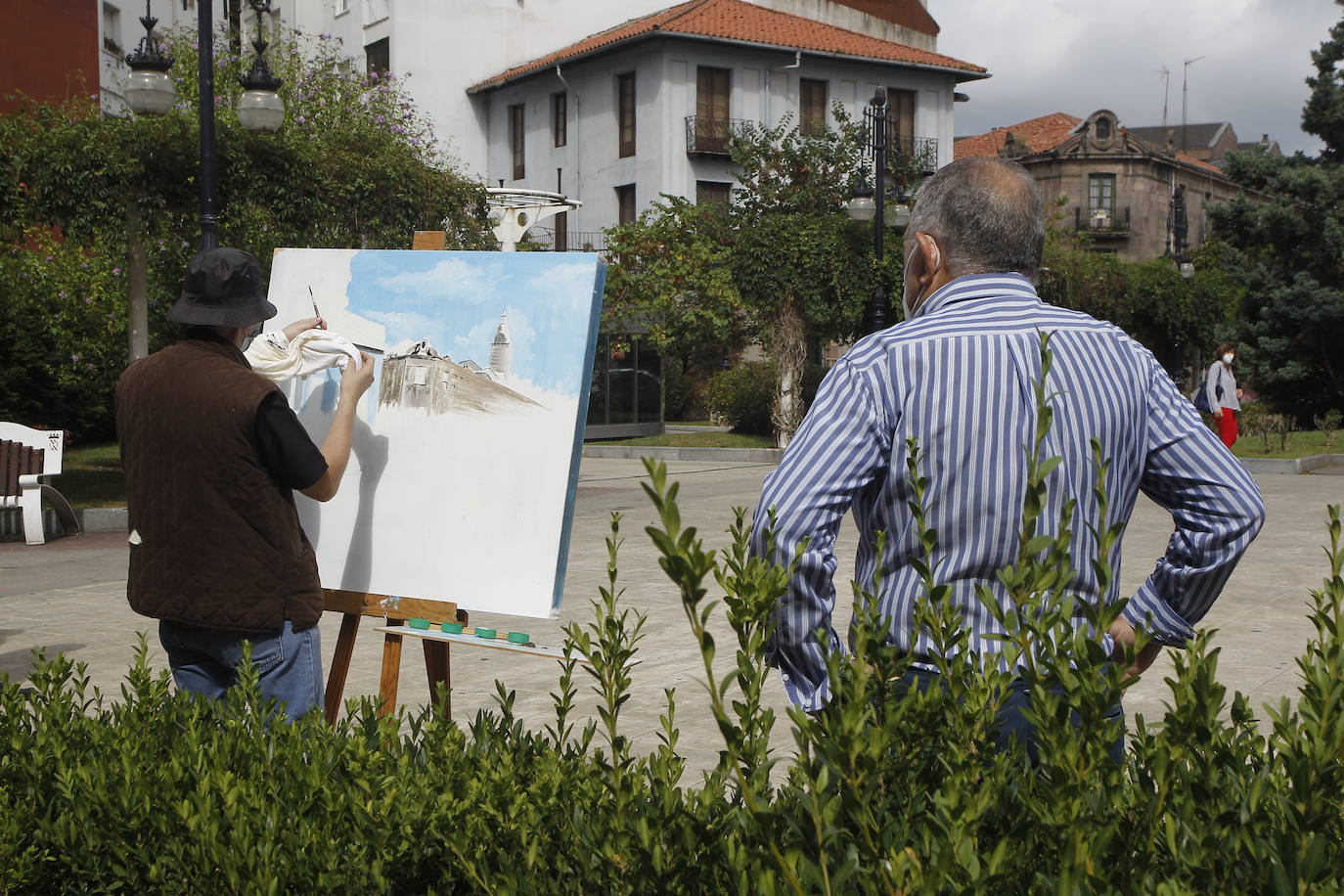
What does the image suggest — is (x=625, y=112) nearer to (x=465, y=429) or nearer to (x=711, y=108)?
(x=711, y=108)

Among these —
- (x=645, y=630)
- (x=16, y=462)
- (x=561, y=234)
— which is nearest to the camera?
(x=645, y=630)

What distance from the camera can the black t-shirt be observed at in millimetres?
3439

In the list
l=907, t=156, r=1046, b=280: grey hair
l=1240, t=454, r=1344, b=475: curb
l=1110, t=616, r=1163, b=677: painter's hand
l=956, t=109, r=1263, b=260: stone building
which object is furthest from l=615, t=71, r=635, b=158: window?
l=1110, t=616, r=1163, b=677: painter's hand

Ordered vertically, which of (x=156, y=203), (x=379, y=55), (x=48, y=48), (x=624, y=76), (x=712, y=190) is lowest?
(x=156, y=203)

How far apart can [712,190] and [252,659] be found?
36558 millimetres

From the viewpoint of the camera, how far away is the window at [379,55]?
41.7 metres

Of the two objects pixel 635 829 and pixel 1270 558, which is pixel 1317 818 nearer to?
pixel 635 829

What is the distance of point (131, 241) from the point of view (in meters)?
16.4

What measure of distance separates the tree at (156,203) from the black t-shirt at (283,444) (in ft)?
44.2

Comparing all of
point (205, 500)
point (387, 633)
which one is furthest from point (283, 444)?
point (387, 633)

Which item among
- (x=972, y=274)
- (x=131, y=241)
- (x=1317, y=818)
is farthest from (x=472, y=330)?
(x=131, y=241)

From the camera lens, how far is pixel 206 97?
12078 mm

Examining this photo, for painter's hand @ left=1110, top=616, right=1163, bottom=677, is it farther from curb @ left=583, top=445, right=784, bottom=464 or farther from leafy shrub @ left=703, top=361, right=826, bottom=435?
leafy shrub @ left=703, top=361, right=826, bottom=435

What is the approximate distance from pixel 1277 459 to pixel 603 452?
12.8 metres
